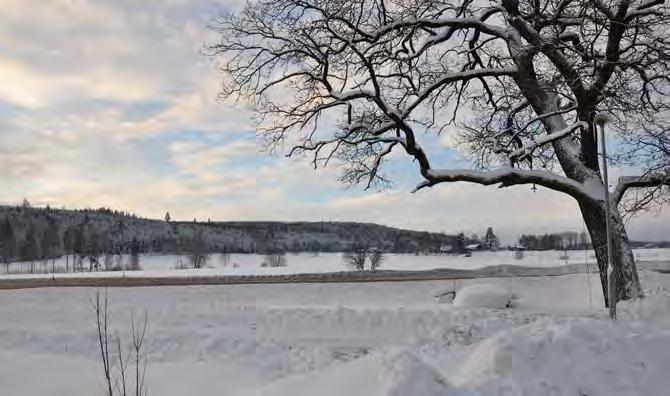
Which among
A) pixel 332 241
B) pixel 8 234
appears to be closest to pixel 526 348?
pixel 8 234

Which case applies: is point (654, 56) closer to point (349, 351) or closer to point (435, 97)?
point (435, 97)

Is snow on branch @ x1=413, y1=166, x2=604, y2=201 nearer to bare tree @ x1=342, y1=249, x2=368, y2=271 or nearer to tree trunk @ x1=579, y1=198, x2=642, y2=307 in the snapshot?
tree trunk @ x1=579, y1=198, x2=642, y2=307

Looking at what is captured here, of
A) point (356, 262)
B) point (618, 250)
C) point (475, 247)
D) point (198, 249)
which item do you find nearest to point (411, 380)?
point (618, 250)

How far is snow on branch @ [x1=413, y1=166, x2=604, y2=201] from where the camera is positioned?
1520 cm

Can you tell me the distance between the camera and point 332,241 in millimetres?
165125

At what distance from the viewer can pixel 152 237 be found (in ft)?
493

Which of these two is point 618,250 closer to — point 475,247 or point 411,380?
point 411,380

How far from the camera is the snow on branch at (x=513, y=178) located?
1520 centimetres

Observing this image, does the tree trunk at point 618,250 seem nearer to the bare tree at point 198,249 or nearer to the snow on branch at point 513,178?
the snow on branch at point 513,178

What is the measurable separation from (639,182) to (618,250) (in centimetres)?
167

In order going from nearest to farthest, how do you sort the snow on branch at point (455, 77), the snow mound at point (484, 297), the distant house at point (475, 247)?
the snow on branch at point (455, 77) < the snow mound at point (484, 297) < the distant house at point (475, 247)

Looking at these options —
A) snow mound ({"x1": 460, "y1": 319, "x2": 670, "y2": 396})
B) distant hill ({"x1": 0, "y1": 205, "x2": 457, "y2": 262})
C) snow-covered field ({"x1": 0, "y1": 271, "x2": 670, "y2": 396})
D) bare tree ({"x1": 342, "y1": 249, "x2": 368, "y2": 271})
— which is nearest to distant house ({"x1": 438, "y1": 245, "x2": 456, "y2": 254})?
distant hill ({"x1": 0, "y1": 205, "x2": 457, "y2": 262})

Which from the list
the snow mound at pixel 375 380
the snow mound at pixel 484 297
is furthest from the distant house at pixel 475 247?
the snow mound at pixel 375 380

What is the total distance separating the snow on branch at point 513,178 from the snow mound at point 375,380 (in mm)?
7461
